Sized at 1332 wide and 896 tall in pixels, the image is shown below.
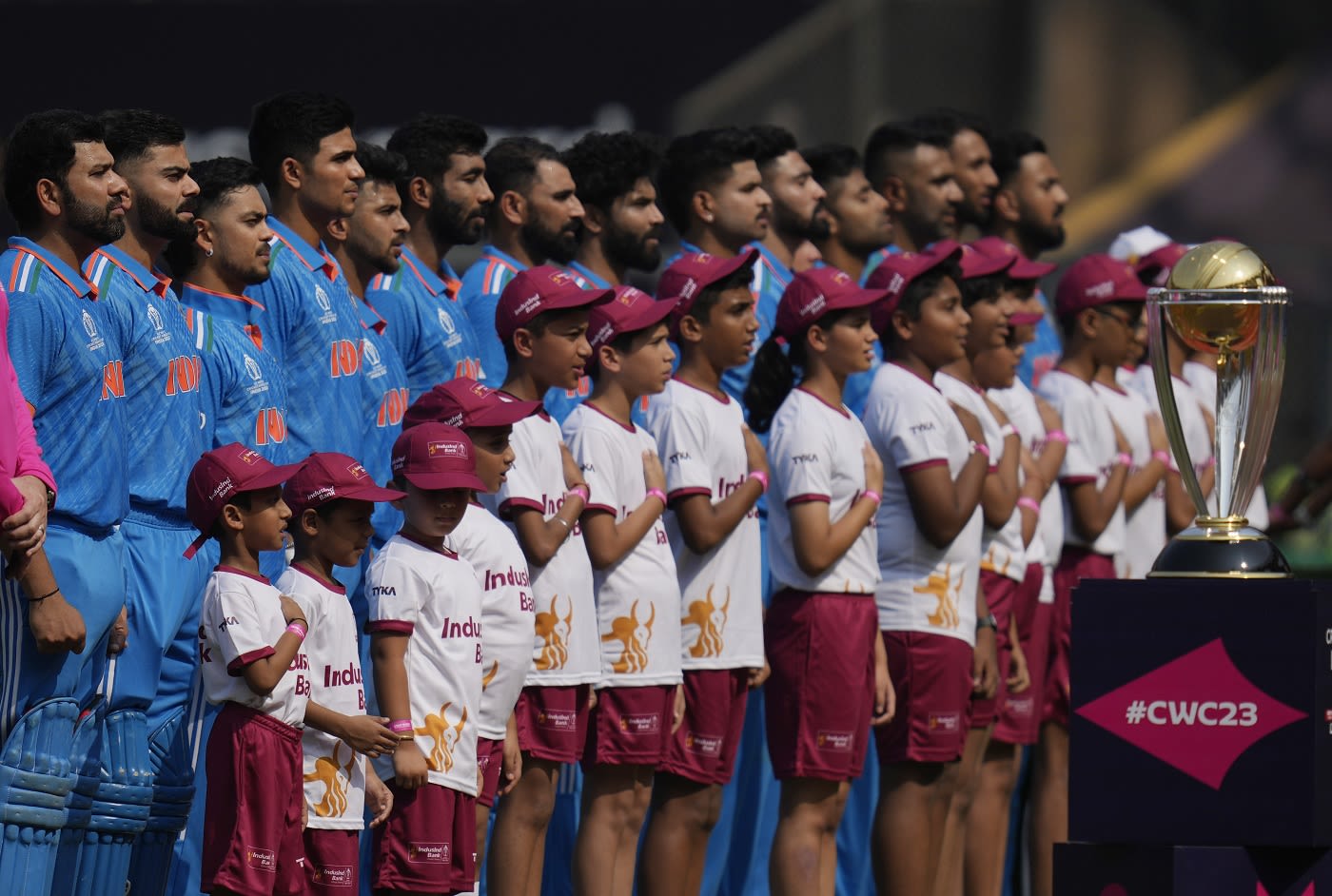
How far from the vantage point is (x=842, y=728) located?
19.5 feet

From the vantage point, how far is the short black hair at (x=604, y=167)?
679 centimetres

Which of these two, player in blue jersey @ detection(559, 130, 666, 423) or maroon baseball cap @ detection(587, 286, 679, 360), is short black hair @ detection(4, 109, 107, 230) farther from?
player in blue jersey @ detection(559, 130, 666, 423)

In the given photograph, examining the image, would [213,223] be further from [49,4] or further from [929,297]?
[49,4]

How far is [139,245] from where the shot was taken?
5172 mm

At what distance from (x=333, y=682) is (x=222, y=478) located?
47cm

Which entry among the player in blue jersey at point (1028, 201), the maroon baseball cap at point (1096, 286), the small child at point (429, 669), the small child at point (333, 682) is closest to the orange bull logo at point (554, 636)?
the small child at point (429, 669)

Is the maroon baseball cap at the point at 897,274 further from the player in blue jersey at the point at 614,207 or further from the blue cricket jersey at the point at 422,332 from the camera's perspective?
the blue cricket jersey at the point at 422,332

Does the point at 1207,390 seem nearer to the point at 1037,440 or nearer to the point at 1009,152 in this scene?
the point at 1009,152

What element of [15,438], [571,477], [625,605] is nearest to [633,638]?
[625,605]

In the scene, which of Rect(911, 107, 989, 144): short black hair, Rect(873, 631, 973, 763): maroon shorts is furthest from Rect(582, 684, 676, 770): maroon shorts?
Rect(911, 107, 989, 144): short black hair

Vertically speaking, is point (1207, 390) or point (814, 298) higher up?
point (1207, 390)

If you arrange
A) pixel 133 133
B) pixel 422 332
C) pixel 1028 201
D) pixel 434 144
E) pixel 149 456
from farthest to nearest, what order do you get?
1. pixel 1028 201
2. pixel 434 144
3. pixel 422 332
4. pixel 133 133
5. pixel 149 456

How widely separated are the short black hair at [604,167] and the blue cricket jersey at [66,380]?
227cm

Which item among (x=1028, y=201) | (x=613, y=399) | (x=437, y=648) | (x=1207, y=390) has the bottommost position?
(x=437, y=648)
